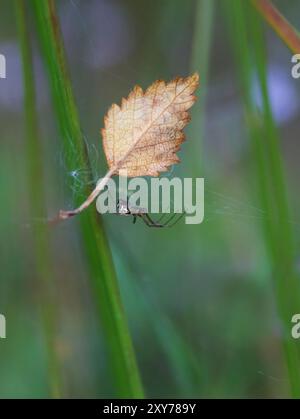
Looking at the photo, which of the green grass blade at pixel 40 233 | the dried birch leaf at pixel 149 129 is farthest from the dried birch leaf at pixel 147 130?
the green grass blade at pixel 40 233

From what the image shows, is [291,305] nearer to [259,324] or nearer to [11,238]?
[259,324]

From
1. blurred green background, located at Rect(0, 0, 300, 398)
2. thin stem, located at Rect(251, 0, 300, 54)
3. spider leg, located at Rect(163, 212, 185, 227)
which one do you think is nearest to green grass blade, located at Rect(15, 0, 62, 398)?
blurred green background, located at Rect(0, 0, 300, 398)

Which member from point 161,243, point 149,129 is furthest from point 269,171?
point 161,243

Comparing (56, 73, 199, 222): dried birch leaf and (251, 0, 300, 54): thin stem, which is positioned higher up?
(251, 0, 300, 54): thin stem

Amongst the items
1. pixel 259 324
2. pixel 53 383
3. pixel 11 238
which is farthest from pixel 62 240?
pixel 259 324

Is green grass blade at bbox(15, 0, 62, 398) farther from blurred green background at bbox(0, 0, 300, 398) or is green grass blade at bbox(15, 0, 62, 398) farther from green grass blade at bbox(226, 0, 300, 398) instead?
green grass blade at bbox(226, 0, 300, 398)

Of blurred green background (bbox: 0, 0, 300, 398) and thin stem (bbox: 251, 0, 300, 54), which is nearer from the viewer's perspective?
thin stem (bbox: 251, 0, 300, 54)

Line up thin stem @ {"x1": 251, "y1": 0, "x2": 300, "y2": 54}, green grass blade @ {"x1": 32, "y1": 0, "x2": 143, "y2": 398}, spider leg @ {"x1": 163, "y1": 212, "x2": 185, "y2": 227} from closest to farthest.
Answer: green grass blade @ {"x1": 32, "y1": 0, "x2": 143, "y2": 398}, thin stem @ {"x1": 251, "y1": 0, "x2": 300, "y2": 54}, spider leg @ {"x1": 163, "y1": 212, "x2": 185, "y2": 227}
